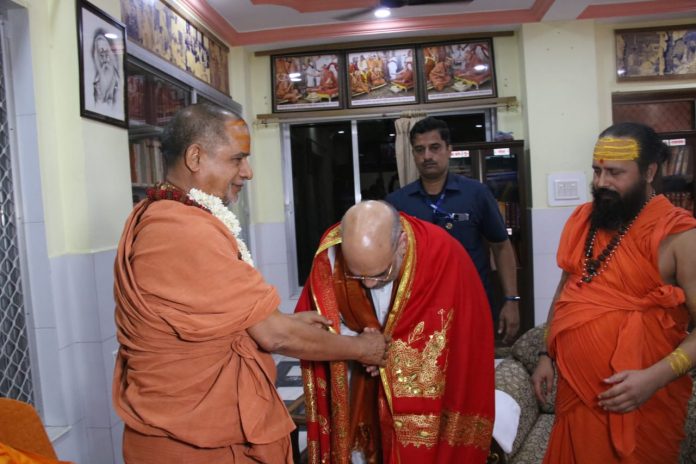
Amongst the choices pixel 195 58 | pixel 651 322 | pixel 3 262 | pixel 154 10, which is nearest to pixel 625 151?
pixel 651 322

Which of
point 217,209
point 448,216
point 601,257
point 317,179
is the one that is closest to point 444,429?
point 601,257

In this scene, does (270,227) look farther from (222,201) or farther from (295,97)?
(222,201)

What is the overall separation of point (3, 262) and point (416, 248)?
2.01 metres

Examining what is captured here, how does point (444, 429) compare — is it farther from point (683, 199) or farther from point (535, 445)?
point (683, 199)

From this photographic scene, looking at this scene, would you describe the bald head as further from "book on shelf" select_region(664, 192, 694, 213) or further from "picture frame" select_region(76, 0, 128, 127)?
"book on shelf" select_region(664, 192, 694, 213)

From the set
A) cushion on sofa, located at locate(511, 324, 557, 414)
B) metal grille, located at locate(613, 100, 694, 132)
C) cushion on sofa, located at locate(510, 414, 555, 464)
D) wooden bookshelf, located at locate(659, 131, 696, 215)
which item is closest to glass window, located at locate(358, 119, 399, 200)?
metal grille, located at locate(613, 100, 694, 132)

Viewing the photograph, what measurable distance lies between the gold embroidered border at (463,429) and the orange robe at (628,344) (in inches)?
12.2

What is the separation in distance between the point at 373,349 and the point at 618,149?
3.19ft

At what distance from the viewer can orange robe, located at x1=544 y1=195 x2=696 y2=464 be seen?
→ 1.56m

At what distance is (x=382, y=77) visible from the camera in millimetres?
5543

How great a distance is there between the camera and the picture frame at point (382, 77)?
553 cm

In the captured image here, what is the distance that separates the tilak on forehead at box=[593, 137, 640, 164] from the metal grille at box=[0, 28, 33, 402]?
252 centimetres

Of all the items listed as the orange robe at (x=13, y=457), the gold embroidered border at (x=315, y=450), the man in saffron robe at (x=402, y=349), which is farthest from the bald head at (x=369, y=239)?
the orange robe at (x=13, y=457)

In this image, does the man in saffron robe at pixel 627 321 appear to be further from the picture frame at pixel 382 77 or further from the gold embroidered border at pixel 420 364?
the picture frame at pixel 382 77
